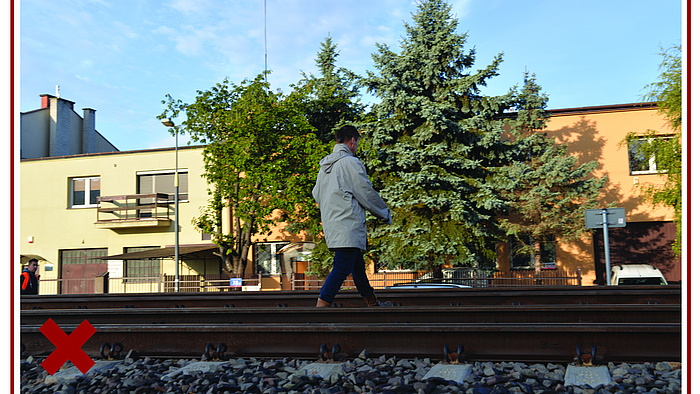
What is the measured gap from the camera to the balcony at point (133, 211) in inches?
1176

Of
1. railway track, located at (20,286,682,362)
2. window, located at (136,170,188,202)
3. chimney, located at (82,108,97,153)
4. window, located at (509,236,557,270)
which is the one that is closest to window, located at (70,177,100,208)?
window, located at (136,170,188,202)

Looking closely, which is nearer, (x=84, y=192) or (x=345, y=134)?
(x=345, y=134)

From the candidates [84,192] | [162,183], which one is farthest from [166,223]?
[84,192]

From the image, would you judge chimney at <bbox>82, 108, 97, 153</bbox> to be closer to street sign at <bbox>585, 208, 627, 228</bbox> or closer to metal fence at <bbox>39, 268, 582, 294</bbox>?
metal fence at <bbox>39, 268, 582, 294</bbox>

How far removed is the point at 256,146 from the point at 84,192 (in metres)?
14.7

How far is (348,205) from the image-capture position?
529 cm

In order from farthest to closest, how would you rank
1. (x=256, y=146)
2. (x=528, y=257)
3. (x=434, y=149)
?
(x=528, y=257) → (x=256, y=146) → (x=434, y=149)

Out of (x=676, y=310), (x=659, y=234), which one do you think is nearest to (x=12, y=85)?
(x=676, y=310)

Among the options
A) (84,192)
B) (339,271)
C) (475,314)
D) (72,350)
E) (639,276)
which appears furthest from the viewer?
(84,192)

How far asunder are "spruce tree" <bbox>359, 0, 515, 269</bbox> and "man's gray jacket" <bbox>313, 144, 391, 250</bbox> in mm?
16063

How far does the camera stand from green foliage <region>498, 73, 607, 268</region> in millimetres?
22125

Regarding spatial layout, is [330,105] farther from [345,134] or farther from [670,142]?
[345,134]

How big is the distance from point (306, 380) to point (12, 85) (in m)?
2.34

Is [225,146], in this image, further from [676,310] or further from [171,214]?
[676,310]
